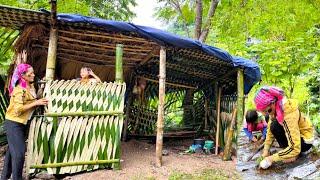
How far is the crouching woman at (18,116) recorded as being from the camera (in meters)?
5.01

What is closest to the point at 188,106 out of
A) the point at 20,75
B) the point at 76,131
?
the point at 76,131

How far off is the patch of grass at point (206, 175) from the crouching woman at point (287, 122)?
4.88ft

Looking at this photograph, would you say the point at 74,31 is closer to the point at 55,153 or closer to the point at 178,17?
the point at 55,153

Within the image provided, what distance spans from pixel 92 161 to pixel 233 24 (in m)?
6.42

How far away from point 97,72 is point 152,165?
3.13 metres

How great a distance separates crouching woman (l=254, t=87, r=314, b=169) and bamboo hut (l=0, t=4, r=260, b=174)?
2.71 metres

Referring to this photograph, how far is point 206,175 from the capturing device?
5.46 metres

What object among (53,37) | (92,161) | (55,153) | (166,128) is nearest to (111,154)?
(92,161)

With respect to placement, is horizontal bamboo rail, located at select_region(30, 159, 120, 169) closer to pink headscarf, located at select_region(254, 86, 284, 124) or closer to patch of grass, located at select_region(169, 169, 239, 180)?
patch of grass, located at select_region(169, 169, 239, 180)

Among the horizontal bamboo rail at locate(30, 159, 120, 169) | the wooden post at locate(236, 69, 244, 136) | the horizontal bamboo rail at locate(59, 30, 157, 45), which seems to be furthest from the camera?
the wooden post at locate(236, 69, 244, 136)

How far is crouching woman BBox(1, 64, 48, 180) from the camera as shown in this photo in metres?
5.01

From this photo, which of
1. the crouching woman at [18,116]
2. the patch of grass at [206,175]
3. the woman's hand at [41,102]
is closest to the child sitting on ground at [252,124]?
the patch of grass at [206,175]

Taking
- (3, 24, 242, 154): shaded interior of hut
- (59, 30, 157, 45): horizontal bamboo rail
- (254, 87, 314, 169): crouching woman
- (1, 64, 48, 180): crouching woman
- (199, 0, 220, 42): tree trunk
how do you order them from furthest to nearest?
(199, 0, 220, 42): tree trunk
(3, 24, 242, 154): shaded interior of hut
(59, 30, 157, 45): horizontal bamboo rail
(1, 64, 48, 180): crouching woman
(254, 87, 314, 169): crouching woman

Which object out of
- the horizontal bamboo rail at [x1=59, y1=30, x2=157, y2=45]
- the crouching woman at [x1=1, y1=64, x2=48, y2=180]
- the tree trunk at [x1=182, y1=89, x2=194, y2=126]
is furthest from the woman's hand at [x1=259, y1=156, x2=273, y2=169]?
the tree trunk at [x1=182, y1=89, x2=194, y2=126]
